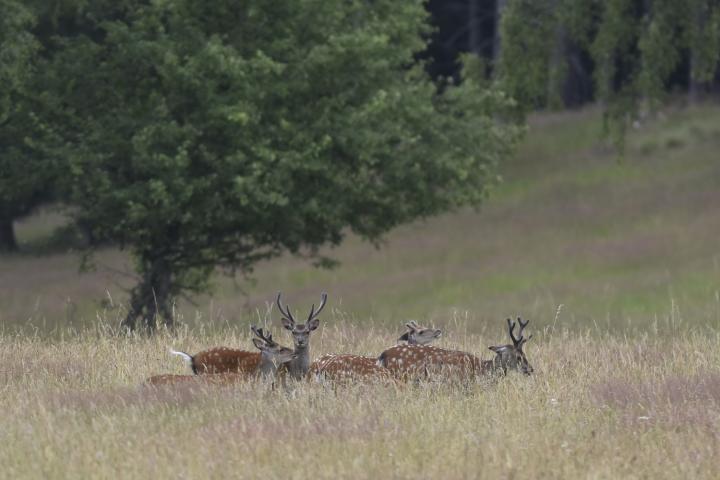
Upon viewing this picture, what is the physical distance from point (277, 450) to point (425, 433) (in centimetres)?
102

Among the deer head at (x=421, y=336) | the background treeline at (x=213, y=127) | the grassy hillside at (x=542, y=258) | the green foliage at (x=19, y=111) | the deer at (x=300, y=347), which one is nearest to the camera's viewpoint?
the deer at (x=300, y=347)

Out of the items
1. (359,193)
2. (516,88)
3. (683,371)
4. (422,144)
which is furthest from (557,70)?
(683,371)

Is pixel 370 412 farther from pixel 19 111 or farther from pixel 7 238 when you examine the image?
pixel 7 238

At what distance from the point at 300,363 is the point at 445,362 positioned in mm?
1126

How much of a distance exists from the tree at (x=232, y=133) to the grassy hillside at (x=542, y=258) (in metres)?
3.62

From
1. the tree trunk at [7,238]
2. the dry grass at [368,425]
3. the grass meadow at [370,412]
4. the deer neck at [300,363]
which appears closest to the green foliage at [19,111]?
the grass meadow at [370,412]

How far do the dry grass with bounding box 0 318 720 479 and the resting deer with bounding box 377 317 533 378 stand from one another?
0.23m

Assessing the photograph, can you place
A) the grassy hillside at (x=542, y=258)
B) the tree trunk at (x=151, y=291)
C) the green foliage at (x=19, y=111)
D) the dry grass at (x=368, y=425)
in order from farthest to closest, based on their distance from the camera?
the grassy hillside at (x=542, y=258) → the tree trunk at (x=151, y=291) → the green foliage at (x=19, y=111) → the dry grass at (x=368, y=425)

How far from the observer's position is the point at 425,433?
8812mm

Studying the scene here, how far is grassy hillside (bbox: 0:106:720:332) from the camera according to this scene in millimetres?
26641

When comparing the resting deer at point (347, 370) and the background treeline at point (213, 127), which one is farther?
the background treeline at point (213, 127)

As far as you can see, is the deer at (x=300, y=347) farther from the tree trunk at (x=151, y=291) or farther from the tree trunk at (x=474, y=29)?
the tree trunk at (x=474, y=29)

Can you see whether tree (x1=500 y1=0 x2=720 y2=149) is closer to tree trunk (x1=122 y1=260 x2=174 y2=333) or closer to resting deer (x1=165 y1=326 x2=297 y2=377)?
tree trunk (x1=122 y1=260 x2=174 y2=333)

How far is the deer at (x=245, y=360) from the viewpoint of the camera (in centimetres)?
1098
